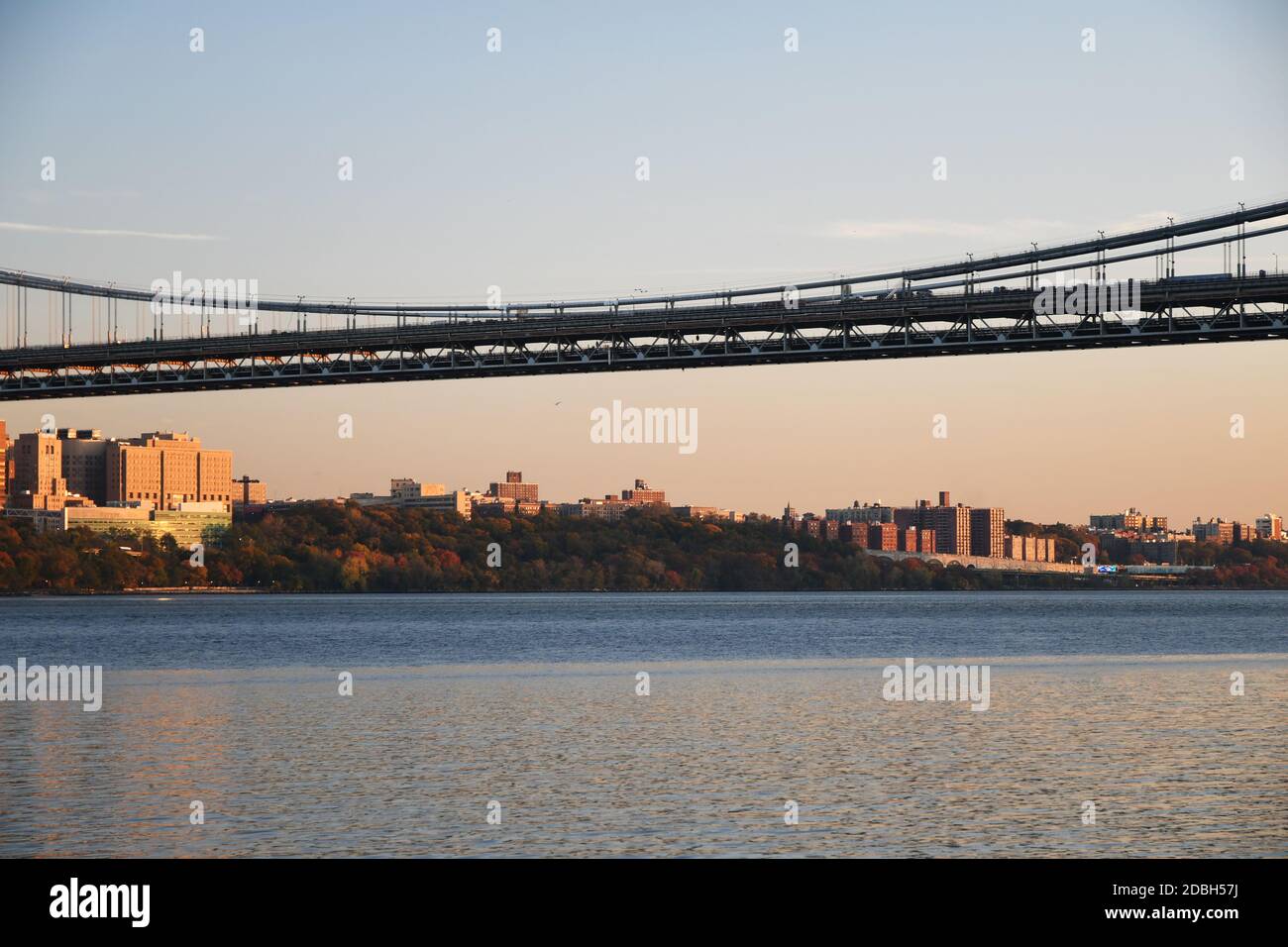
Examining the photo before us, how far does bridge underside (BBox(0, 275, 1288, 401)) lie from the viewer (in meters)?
44.8

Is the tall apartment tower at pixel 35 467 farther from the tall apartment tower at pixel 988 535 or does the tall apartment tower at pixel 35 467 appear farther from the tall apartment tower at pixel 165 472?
the tall apartment tower at pixel 988 535

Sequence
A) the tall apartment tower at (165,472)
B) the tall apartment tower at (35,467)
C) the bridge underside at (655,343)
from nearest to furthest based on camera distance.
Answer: the bridge underside at (655,343), the tall apartment tower at (35,467), the tall apartment tower at (165,472)

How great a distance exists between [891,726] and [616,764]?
20.9 feet

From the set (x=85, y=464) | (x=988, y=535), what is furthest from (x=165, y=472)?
(x=988, y=535)

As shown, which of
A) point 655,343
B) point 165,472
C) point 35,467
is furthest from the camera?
point 165,472

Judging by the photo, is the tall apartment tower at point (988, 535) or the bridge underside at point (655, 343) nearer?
the bridge underside at point (655, 343)

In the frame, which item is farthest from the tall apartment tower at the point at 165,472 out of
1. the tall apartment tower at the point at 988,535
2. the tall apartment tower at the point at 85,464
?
the tall apartment tower at the point at 988,535

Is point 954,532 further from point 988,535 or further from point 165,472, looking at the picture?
point 165,472

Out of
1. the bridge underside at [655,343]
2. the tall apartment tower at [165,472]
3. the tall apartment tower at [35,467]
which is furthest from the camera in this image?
the tall apartment tower at [165,472]

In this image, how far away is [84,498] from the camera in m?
165

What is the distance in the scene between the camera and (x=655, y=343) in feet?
176

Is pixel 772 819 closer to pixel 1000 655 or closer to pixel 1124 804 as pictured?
pixel 1124 804

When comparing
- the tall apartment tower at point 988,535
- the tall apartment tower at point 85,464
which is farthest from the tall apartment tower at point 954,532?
the tall apartment tower at point 85,464

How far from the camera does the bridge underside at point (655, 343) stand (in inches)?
1764
